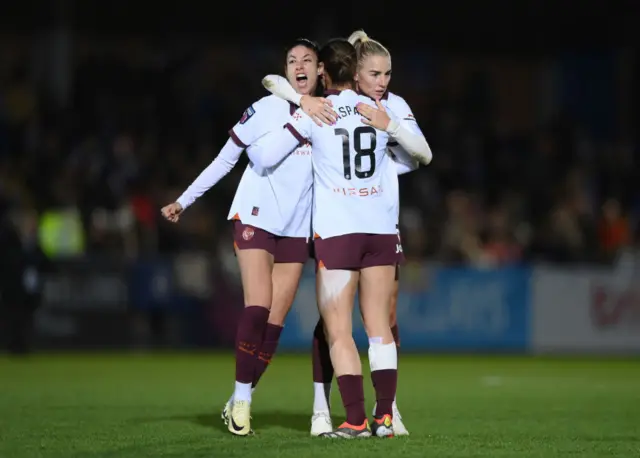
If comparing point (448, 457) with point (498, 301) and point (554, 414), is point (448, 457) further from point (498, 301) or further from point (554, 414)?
point (498, 301)

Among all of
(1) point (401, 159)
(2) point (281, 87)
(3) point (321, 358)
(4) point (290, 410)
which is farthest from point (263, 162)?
(4) point (290, 410)

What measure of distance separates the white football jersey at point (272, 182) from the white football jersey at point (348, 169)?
582mm

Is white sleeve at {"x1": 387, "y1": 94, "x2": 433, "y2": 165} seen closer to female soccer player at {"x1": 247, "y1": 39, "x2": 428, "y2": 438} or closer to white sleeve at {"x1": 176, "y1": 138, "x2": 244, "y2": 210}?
female soccer player at {"x1": 247, "y1": 39, "x2": 428, "y2": 438}

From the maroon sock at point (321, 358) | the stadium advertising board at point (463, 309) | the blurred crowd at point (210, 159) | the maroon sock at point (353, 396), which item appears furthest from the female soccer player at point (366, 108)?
the blurred crowd at point (210, 159)

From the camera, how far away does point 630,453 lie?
757 cm

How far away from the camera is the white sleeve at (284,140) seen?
8.13 metres

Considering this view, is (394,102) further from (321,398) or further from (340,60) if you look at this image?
(321,398)

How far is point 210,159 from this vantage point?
70.9 feet

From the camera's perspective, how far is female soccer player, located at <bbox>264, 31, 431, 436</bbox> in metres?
8.05

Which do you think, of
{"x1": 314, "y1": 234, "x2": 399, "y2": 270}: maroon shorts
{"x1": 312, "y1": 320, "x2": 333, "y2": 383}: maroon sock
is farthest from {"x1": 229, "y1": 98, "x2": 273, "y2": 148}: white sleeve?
{"x1": 312, "y1": 320, "x2": 333, "y2": 383}: maroon sock

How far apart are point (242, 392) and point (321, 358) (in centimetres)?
58

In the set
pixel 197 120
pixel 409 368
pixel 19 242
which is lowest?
pixel 409 368

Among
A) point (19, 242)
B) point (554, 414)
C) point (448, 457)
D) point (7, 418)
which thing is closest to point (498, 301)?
point (19, 242)

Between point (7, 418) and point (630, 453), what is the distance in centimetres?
436
